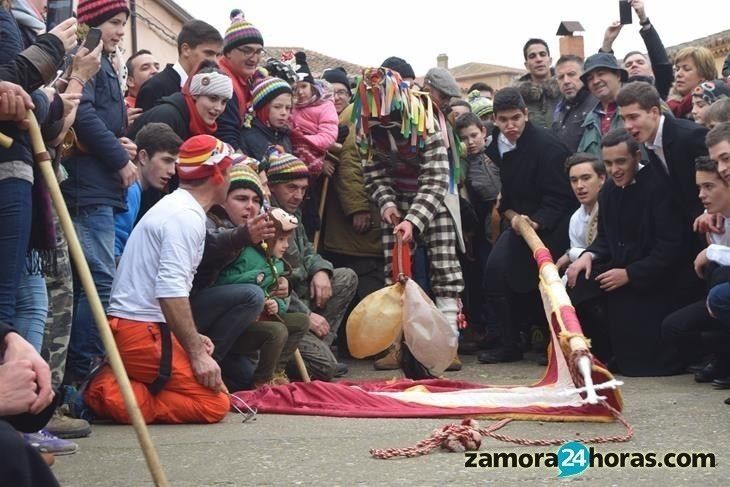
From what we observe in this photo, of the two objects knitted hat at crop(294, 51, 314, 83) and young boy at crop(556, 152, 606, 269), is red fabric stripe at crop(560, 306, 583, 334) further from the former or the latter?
knitted hat at crop(294, 51, 314, 83)

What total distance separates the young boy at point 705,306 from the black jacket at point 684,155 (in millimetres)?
168

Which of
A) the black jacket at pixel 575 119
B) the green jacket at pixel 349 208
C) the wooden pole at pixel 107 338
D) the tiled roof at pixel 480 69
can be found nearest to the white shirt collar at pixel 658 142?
the black jacket at pixel 575 119

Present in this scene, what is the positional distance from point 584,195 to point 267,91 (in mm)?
2419

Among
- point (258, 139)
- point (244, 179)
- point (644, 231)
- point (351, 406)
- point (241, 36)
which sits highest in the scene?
point (241, 36)

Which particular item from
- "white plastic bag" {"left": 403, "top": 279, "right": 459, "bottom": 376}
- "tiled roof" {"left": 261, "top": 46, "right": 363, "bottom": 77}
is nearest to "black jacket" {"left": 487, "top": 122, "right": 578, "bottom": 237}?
"white plastic bag" {"left": 403, "top": 279, "right": 459, "bottom": 376}

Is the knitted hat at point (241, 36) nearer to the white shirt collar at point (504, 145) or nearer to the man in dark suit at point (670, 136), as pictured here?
the white shirt collar at point (504, 145)

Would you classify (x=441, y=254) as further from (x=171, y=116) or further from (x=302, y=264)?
(x=171, y=116)

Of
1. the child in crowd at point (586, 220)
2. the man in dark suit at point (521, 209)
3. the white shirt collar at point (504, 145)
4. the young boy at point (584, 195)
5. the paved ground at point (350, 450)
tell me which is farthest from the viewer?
the white shirt collar at point (504, 145)

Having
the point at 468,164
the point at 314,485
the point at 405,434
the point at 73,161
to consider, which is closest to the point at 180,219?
the point at 73,161

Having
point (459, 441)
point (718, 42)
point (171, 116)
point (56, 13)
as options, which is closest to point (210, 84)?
point (171, 116)

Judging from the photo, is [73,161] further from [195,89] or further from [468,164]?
[468,164]

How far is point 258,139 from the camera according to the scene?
27.5ft

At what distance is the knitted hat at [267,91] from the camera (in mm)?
8375

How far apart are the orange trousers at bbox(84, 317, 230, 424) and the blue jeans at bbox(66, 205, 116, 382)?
430mm
